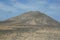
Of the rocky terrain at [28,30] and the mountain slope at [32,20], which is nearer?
the rocky terrain at [28,30]

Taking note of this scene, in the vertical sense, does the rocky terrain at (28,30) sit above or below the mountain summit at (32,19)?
below

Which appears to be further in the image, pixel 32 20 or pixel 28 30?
pixel 32 20

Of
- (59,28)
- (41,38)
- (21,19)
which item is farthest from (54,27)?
(21,19)

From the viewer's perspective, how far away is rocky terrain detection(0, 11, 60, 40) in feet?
19.6

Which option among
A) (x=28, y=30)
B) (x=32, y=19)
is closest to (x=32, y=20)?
(x=32, y=19)

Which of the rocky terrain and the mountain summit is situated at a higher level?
the mountain summit

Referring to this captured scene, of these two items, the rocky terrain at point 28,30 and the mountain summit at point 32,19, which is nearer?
the rocky terrain at point 28,30

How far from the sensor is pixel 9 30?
6.02 metres

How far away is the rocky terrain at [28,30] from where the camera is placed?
5.98m

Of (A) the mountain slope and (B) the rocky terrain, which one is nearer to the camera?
(B) the rocky terrain

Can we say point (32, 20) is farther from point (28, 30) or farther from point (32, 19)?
point (28, 30)

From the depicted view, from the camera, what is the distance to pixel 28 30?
5.94 meters

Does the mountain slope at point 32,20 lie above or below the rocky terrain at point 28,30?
above

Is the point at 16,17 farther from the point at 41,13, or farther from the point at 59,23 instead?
the point at 59,23
